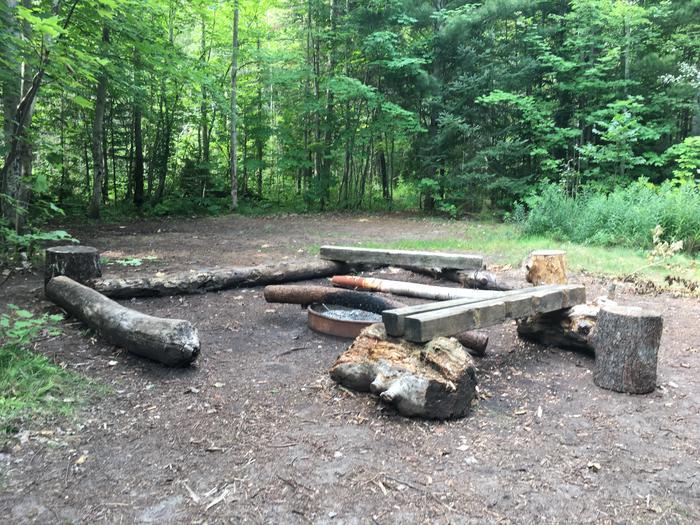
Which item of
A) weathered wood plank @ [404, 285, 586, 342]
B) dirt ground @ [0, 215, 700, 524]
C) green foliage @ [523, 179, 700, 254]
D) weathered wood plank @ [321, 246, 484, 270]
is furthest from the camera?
green foliage @ [523, 179, 700, 254]

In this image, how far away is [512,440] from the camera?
2.91 metres

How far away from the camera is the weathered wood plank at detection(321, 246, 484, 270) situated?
6.47 metres

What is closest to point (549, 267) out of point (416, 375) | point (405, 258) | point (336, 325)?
point (405, 258)

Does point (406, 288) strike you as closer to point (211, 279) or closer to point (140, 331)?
point (211, 279)

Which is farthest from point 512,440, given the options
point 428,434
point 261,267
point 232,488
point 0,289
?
point 0,289

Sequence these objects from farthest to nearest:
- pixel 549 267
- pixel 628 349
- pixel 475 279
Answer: pixel 475 279, pixel 549 267, pixel 628 349

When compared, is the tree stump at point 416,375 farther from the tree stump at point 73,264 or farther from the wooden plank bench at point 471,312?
the tree stump at point 73,264

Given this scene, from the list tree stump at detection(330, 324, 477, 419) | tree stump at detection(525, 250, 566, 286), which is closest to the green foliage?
tree stump at detection(525, 250, 566, 286)

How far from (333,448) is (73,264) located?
434 cm

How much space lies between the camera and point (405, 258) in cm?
681

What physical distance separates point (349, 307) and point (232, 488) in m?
3.11

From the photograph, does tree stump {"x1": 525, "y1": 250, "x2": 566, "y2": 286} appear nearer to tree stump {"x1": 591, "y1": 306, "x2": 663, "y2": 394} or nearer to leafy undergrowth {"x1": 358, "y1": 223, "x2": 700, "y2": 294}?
leafy undergrowth {"x1": 358, "y1": 223, "x2": 700, "y2": 294}

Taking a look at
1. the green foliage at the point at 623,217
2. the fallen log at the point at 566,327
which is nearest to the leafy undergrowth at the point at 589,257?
the green foliage at the point at 623,217

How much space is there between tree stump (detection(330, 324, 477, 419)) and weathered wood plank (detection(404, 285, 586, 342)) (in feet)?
0.34
